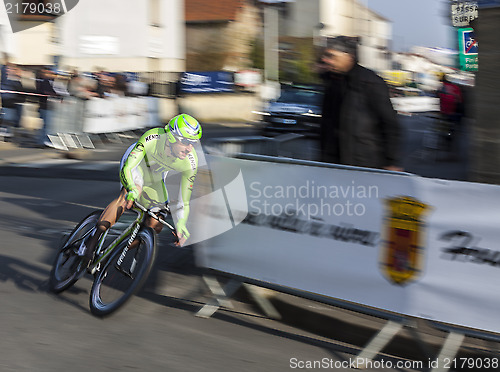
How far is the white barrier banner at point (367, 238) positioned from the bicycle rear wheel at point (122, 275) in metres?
0.64

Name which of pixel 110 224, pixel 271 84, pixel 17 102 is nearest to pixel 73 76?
pixel 17 102

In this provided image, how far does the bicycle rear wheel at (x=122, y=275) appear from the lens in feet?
18.0

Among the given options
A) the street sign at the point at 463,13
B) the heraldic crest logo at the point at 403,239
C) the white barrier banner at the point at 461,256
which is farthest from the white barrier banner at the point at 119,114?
the white barrier banner at the point at 461,256

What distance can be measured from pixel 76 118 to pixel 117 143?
2234 mm

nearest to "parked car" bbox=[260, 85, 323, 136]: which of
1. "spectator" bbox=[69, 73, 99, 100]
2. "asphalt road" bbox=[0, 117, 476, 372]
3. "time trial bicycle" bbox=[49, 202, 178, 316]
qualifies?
"spectator" bbox=[69, 73, 99, 100]

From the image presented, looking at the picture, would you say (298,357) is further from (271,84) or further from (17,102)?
(271,84)

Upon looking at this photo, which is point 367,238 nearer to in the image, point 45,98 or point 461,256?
point 461,256

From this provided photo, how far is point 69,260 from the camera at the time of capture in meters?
6.30

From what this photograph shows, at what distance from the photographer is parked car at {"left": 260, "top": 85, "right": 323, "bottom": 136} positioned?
20.0 metres

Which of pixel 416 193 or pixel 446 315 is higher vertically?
pixel 416 193

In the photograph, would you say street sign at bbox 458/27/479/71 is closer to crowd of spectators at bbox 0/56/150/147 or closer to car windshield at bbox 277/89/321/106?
car windshield at bbox 277/89/321/106

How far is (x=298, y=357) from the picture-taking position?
5059 millimetres

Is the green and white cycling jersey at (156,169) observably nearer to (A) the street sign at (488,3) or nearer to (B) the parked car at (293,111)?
(A) the street sign at (488,3)

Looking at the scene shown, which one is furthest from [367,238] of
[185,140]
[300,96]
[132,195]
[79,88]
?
[300,96]
